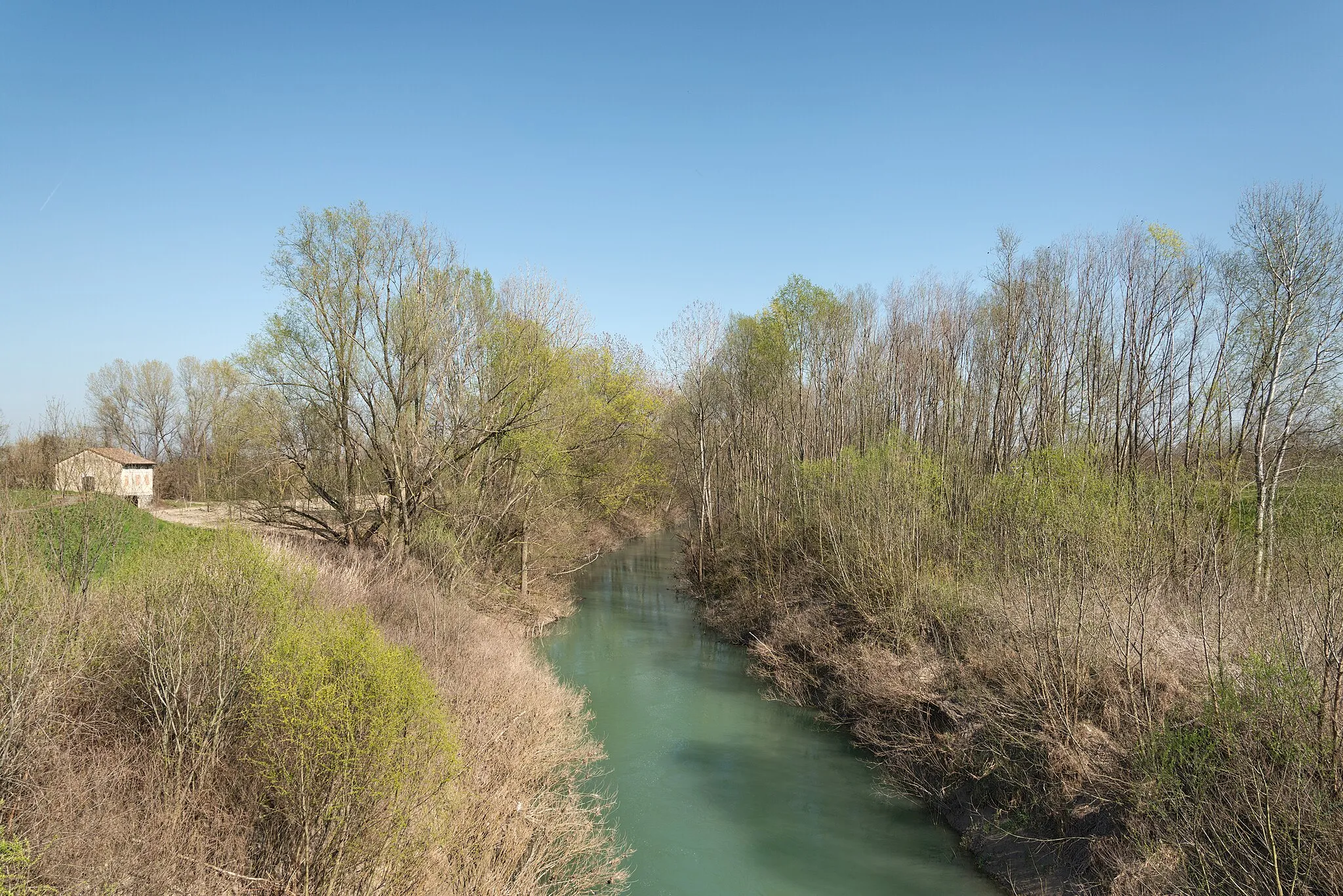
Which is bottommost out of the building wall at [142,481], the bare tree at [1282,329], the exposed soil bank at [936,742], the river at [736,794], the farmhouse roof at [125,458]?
the river at [736,794]

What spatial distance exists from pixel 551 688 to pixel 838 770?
6.18m

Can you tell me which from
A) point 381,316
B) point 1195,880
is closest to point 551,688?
point 1195,880

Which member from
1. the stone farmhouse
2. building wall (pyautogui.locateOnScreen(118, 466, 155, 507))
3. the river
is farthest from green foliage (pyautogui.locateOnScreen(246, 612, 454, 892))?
building wall (pyautogui.locateOnScreen(118, 466, 155, 507))

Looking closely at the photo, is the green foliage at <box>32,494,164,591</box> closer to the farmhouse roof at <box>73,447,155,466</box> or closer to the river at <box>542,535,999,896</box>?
the river at <box>542,535,999,896</box>

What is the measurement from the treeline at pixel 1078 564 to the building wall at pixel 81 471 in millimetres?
14068

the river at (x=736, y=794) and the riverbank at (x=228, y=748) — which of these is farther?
the river at (x=736, y=794)

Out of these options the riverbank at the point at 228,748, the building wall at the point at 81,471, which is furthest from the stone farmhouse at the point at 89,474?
the riverbank at the point at 228,748

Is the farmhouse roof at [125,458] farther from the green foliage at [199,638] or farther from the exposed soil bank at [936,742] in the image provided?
the exposed soil bank at [936,742]

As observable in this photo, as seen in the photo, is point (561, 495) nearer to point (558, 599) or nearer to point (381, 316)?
point (558, 599)

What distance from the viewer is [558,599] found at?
25.7 metres

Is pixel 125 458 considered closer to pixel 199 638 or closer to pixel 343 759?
pixel 199 638

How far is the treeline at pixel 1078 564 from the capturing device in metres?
7.33

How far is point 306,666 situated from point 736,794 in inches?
342

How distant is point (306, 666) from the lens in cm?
679
